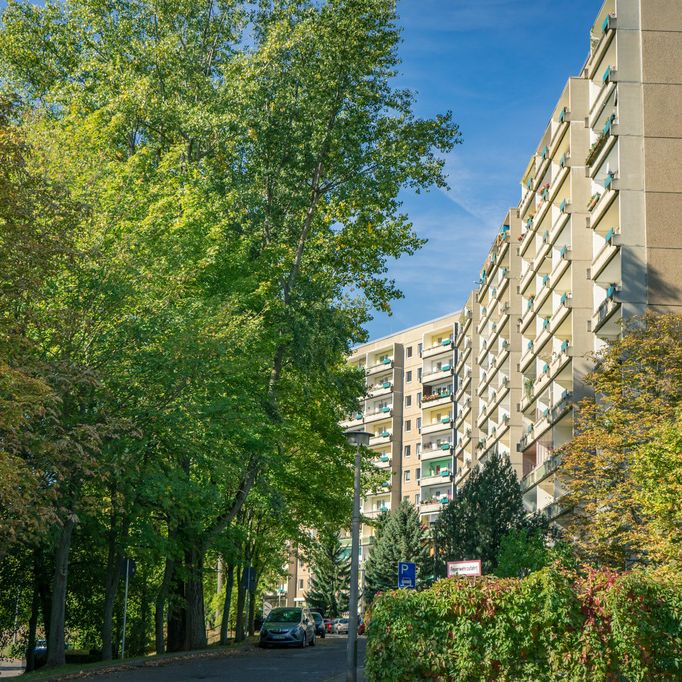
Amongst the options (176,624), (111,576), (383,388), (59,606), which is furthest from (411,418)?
(59,606)

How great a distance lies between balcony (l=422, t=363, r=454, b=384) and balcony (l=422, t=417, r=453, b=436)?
464 centimetres

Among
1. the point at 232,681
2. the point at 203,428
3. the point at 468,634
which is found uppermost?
the point at 203,428

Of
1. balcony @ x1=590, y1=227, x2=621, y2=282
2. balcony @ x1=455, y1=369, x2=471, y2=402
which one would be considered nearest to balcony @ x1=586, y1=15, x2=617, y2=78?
balcony @ x1=590, y1=227, x2=621, y2=282

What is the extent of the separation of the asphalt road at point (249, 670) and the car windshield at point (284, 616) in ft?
24.1

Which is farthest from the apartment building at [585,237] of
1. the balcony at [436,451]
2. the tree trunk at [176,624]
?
the balcony at [436,451]

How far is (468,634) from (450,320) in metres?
94.7

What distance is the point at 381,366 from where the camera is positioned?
117 m

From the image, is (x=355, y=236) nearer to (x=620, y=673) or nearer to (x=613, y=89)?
(x=613, y=89)

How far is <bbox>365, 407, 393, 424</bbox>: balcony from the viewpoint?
371 feet

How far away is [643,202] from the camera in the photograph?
145 ft

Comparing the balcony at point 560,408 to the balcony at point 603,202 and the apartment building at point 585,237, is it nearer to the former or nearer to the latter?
the apartment building at point 585,237

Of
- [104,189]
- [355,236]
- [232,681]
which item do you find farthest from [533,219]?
[232,681]

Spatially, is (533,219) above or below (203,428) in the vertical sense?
above

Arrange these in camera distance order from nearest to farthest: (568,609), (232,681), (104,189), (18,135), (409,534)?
(568,609) < (18,135) < (232,681) < (104,189) < (409,534)
